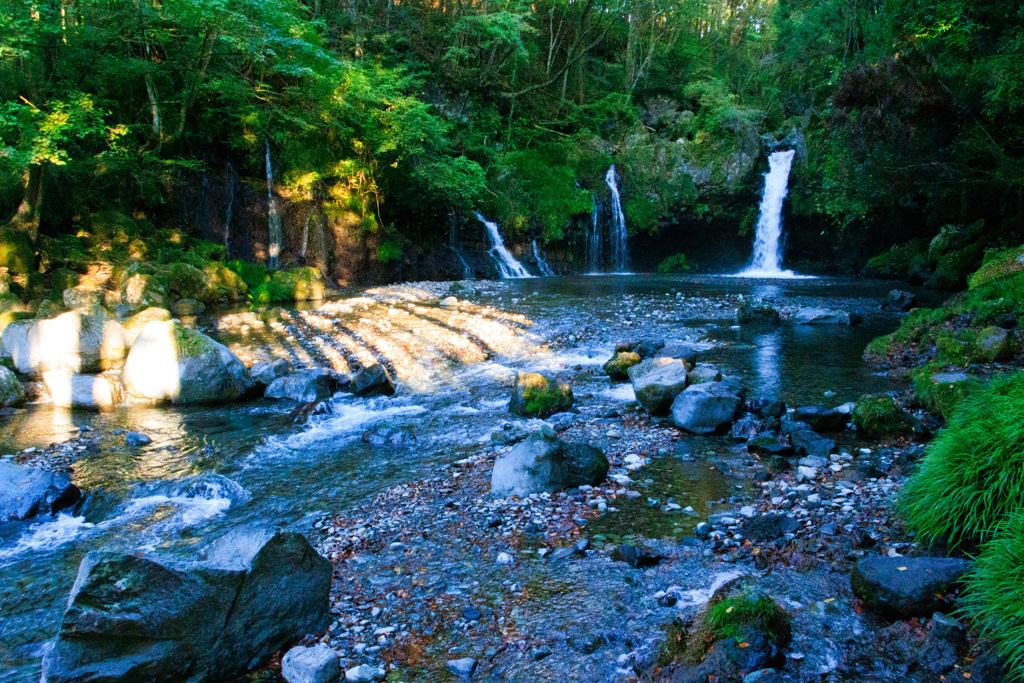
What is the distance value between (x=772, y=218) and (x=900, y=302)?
1073 cm

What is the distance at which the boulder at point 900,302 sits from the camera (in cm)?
1534

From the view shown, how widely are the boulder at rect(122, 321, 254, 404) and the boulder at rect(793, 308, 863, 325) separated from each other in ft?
37.9

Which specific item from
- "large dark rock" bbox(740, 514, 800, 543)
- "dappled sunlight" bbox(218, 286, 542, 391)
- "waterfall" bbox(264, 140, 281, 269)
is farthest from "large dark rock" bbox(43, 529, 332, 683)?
"waterfall" bbox(264, 140, 281, 269)

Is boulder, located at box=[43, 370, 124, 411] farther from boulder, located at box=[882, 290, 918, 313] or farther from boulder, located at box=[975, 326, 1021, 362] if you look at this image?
boulder, located at box=[882, 290, 918, 313]

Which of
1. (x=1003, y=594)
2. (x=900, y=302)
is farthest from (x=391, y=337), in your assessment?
(x=900, y=302)

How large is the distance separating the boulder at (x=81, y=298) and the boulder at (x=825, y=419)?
1419 cm

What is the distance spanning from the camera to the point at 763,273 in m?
24.8

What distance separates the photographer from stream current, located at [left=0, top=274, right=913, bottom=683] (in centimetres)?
484

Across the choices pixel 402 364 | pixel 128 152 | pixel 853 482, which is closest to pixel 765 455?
pixel 853 482

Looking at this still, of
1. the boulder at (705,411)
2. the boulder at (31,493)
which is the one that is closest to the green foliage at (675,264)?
the boulder at (705,411)

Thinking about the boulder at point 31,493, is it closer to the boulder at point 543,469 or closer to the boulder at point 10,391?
the boulder at point 543,469

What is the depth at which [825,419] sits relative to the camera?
22.8 feet

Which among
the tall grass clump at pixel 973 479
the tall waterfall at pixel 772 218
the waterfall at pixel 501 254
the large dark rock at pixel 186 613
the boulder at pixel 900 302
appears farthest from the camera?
the tall waterfall at pixel 772 218

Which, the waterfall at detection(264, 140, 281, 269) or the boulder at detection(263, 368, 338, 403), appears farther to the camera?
the waterfall at detection(264, 140, 281, 269)
